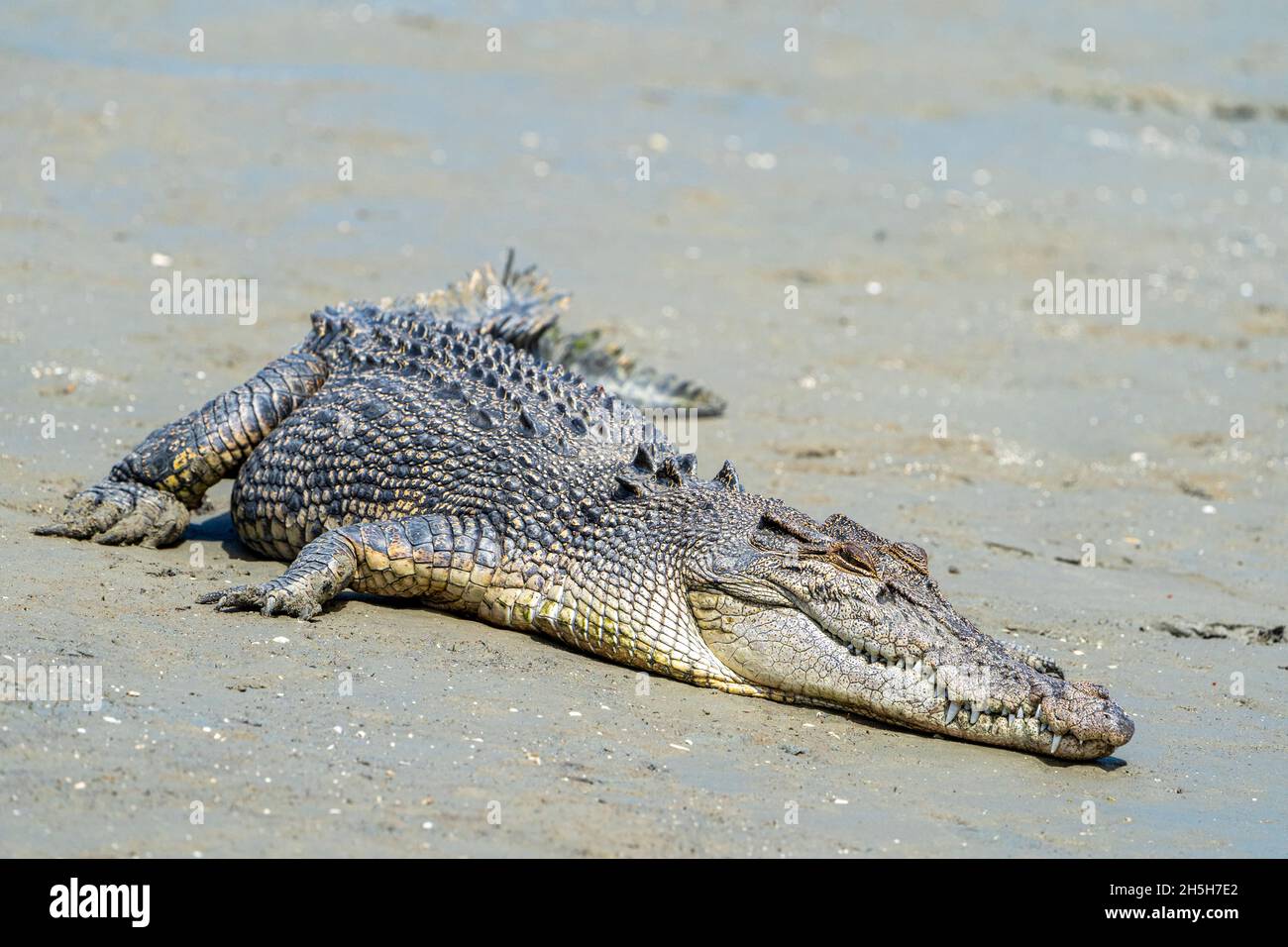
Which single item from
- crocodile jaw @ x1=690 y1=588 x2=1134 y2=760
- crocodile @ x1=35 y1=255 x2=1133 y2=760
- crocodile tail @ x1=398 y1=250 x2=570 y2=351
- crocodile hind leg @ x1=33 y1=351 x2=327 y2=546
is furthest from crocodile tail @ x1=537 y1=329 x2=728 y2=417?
crocodile jaw @ x1=690 y1=588 x2=1134 y2=760

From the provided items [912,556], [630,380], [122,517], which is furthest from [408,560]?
[630,380]

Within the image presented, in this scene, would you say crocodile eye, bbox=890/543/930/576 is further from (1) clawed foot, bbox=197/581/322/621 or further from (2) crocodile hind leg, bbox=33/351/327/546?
(2) crocodile hind leg, bbox=33/351/327/546

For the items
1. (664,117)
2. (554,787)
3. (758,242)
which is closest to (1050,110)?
(664,117)

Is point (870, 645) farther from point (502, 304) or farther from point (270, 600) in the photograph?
point (502, 304)

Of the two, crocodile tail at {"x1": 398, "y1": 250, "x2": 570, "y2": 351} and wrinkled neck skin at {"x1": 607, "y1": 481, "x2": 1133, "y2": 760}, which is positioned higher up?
crocodile tail at {"x1": 398, "y1": 250, "x2": 570, "y2": 351}

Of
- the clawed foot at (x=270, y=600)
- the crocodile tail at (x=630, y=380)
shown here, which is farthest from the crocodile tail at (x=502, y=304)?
the clawed foot at (x=270, y=600)

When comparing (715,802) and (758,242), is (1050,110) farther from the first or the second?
(715,802)
